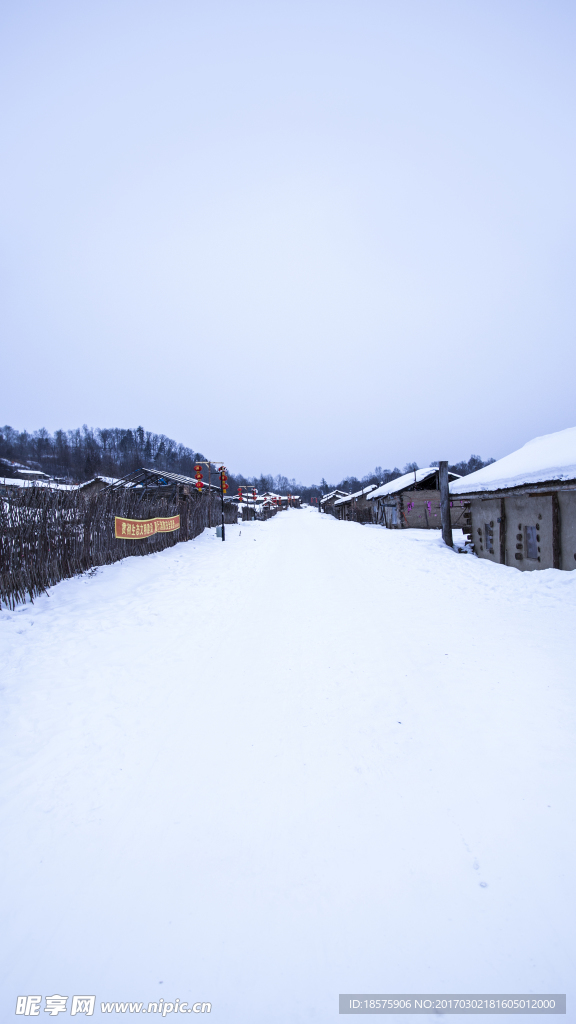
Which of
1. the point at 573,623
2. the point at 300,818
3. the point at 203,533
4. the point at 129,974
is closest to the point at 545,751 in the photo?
the point at 300,818

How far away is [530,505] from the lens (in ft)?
34.3

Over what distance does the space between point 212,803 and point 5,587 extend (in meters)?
6.08

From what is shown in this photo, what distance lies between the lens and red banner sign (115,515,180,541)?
36.7 feet

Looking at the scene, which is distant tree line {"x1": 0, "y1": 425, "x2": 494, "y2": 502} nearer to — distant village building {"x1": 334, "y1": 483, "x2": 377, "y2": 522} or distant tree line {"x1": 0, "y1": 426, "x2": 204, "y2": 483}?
distant tree line {"x1": 0, "y1": 426, "x2": 204, "y2": 483}

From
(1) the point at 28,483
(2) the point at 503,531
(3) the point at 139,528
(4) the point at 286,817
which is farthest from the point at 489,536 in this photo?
(1) the point at 28,483

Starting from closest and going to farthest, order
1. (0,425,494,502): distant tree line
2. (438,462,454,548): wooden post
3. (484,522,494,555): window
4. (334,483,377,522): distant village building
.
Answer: (484,522,494,555): window
(438,462,454,548): wooden post
(334,483,377,522): distant village building
(0,425,494,502): distant tree line

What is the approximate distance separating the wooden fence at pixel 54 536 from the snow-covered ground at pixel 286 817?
1.57 meters

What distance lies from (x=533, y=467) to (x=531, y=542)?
2.12m

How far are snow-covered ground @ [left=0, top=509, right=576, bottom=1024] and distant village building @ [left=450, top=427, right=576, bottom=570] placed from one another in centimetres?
448

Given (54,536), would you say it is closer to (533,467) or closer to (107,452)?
(533,467)

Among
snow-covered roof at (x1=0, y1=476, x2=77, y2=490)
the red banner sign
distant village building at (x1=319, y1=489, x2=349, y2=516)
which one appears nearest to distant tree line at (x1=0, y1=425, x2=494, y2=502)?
distant village building at (x1=319, y1=489, x2=349, y2=516)

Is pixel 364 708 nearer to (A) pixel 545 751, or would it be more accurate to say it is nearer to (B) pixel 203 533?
(A) pixel 545 751

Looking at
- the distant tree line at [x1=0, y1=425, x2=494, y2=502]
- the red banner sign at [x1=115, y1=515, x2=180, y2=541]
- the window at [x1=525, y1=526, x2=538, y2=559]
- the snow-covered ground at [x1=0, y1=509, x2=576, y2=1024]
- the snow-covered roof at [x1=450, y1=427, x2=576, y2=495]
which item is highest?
the distant tree line at [x1=0, y1=425, x2=494, y2=502]

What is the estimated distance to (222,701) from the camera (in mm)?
4203
